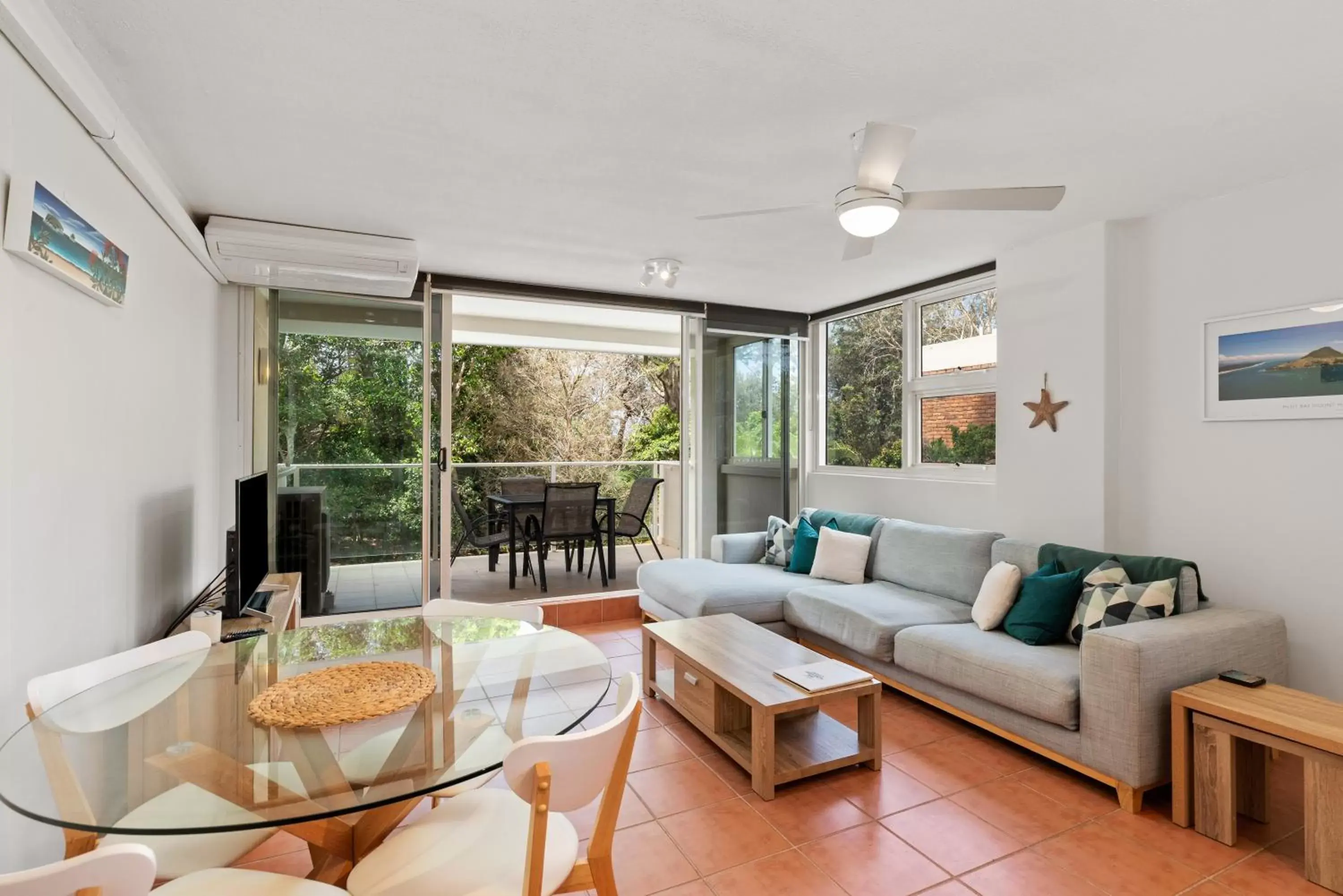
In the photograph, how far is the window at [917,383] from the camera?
14.2ft

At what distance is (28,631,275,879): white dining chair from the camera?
126 centimetres

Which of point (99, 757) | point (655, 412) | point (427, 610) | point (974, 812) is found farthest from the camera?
point (655, 412)

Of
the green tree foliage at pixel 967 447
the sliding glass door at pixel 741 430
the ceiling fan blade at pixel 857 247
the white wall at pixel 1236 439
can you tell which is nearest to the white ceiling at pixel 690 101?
the white wall at pixel 1236 439

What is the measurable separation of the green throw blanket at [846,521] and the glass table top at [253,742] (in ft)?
9.27

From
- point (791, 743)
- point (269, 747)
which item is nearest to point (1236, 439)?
point (791, 743)

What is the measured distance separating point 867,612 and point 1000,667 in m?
0.81

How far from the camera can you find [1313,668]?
273 centimetres

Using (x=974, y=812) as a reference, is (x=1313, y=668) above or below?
above

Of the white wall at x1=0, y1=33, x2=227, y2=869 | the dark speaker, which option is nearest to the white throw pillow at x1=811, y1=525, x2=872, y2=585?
the dark speaker

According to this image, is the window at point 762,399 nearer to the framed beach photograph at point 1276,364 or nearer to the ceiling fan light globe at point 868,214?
the framed beach photograph at point 1276,364

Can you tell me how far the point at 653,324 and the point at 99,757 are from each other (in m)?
5.11

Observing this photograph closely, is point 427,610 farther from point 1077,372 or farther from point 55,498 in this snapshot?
point 1077,372

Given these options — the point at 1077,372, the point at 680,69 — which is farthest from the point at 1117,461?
the point at 680,69

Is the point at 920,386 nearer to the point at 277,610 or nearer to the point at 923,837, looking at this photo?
the point at 923,837
